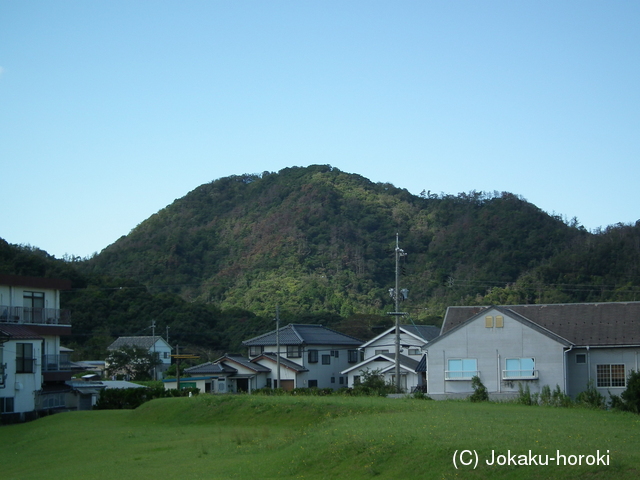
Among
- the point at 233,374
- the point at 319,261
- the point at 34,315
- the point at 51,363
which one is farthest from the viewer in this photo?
the point at 319,261

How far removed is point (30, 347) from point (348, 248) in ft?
191

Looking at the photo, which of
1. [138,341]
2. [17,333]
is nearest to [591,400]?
[17,333]

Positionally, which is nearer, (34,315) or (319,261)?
(34,315)

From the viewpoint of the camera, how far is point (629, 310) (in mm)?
33875

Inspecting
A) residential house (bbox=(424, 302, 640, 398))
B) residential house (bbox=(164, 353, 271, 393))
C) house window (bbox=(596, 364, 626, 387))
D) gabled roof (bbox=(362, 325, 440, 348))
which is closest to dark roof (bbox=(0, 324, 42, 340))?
residential house (bbox=(164, 353, 271, 393))

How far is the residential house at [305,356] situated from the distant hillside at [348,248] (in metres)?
15.8

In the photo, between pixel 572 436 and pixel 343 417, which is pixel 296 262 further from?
pixel 572 436

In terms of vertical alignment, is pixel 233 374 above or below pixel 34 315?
Result: below

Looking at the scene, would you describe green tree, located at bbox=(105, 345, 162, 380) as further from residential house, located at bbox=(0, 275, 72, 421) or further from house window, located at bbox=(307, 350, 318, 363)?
residential house, located at bbox=(0, 275, 72, 421)

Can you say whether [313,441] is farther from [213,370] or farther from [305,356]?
[305,356]

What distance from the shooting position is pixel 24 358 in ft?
111

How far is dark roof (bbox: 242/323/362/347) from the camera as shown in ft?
175

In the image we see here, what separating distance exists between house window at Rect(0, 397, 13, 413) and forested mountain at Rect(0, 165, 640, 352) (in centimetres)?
2663

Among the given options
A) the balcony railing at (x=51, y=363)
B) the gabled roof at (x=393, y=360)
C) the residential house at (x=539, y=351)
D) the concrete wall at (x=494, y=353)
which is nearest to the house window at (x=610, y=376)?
the residential house at (x=539, y=351)
